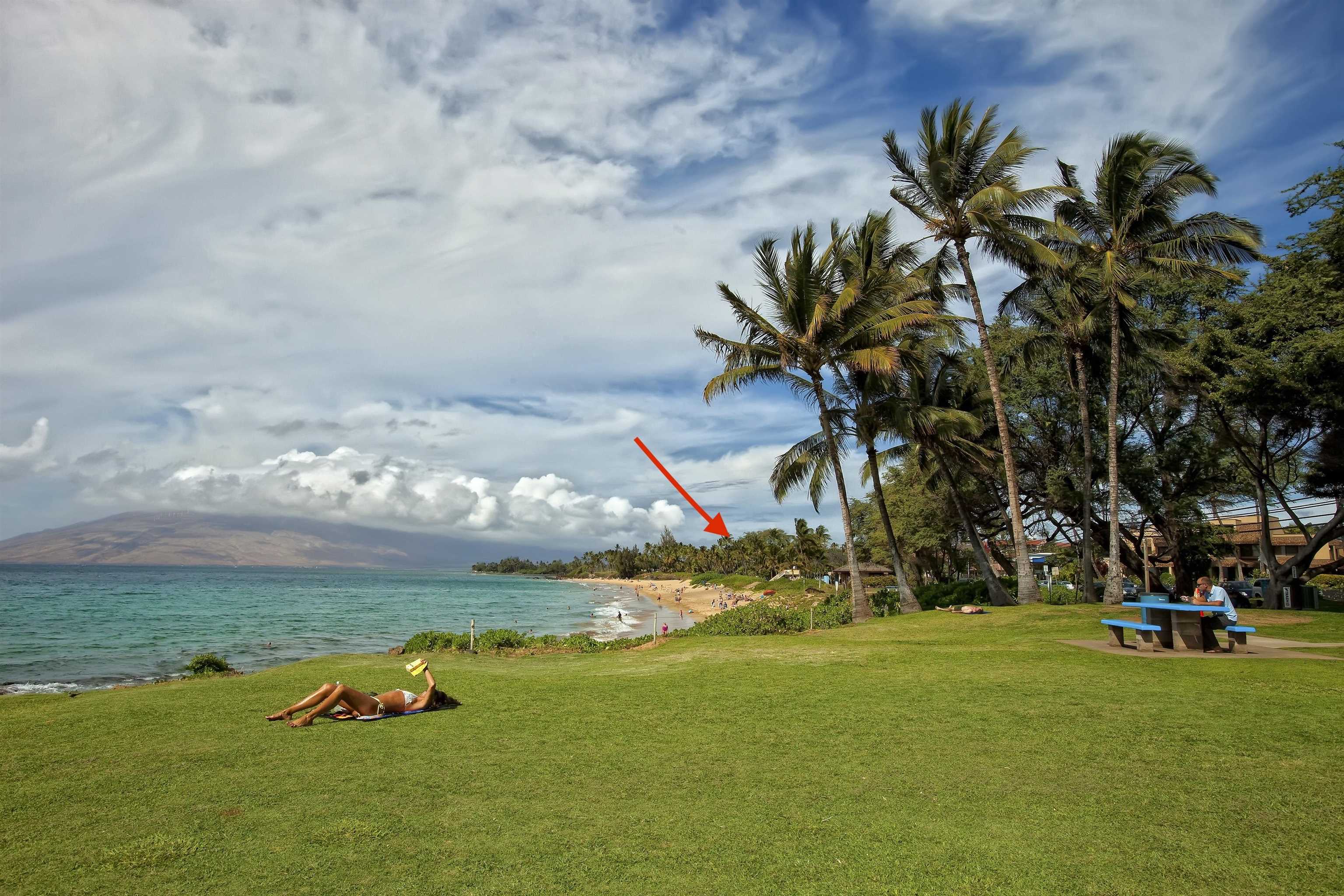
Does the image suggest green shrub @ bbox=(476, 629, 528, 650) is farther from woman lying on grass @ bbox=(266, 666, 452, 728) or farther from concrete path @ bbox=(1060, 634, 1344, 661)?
concrete path @ bbox=(1060, 634, 1344, 661)

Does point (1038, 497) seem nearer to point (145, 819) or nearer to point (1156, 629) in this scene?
point (1156, 629)

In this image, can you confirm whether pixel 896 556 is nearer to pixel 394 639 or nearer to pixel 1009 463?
pixel 1009 463

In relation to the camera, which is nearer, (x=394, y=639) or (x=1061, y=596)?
(x=1061, y=596)

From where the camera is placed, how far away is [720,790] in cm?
543

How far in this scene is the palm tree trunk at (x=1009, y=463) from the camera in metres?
20.2

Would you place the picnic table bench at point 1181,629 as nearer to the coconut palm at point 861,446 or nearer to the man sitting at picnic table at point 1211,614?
the man sitting at picnic table at point 1211,614

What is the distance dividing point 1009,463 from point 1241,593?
47.1ft

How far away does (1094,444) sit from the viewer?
26.4 meters

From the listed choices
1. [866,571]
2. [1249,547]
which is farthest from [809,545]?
[1249,547]

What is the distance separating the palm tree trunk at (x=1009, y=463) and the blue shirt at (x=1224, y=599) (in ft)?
26.7

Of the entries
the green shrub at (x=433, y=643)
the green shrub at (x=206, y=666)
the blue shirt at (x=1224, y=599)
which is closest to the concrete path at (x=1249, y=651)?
the blue shirt at (x=1224, y=599)

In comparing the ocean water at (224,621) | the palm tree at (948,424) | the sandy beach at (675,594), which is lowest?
the sandy beach at (675,594)

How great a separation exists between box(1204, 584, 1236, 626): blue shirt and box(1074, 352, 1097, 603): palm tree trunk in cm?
1121

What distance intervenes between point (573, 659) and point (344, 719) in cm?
702
